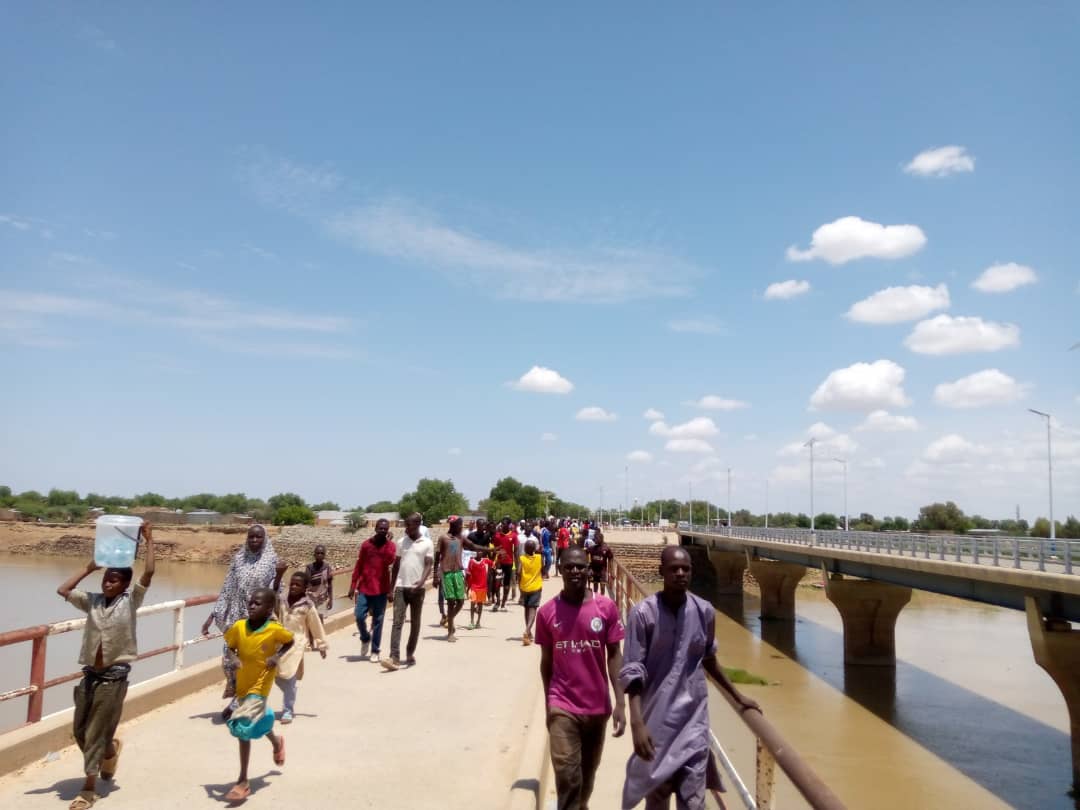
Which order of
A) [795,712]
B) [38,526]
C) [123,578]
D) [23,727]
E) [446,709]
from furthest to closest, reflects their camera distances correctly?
[38,526] → [795,712] → [446,709] → [23,727] → [123,578]

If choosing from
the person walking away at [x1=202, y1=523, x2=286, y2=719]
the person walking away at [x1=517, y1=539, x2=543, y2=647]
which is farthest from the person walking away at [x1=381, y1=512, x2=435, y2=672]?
the person walking away at [x1=202, y1=523, x2=286, y2=719]

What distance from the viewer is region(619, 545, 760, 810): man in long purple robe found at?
13.1 ft

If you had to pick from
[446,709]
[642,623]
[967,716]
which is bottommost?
[967,716]

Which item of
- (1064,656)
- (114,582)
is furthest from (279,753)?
(1064,656)

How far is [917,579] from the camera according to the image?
86.3ft

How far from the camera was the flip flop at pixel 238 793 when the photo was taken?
5441 mm

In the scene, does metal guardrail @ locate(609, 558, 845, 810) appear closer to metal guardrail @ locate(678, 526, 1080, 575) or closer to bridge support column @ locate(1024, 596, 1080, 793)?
bridge support column @ locate(1024, 596, 1080, 793)

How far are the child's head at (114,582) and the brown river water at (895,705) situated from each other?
13.3 feet

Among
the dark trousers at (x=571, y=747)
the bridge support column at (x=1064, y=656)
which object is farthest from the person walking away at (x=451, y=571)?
the bridge support column at (x=1064, y=656)

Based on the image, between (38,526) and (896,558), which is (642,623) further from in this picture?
(38,526)

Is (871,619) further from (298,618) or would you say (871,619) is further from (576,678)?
(576,678)

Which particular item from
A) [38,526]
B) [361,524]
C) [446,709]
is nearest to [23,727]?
[446,709]

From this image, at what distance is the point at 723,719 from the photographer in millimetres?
6871

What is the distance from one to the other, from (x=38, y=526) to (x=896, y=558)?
328 feet
